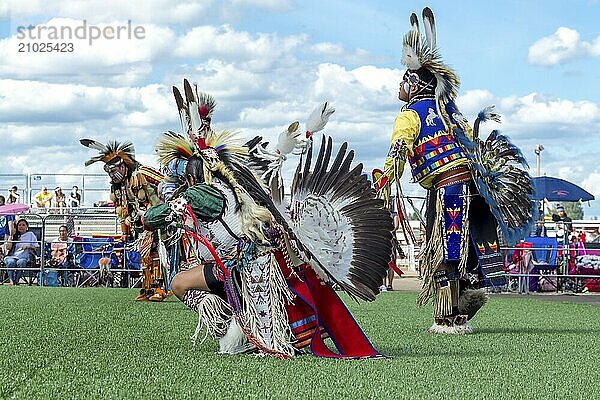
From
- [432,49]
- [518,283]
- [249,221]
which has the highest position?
[432,49]

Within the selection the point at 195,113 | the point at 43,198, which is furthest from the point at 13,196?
the point at 195,113

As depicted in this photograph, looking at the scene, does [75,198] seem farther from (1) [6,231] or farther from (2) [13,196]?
(1) [6,231]

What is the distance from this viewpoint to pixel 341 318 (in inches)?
257

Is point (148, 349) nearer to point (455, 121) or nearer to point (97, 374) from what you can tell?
point (97, 374)

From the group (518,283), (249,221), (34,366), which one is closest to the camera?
(34,366)

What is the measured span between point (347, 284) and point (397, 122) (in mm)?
1961

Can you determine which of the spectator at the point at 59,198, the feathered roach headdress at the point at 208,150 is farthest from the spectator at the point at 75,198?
the feathered roach headdress at the point at 208,150

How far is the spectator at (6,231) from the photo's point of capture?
1773 cm

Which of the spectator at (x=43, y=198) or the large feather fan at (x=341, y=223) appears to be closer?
the large feather fan at (x=341, y=223)

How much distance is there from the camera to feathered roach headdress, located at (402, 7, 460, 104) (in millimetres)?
8328

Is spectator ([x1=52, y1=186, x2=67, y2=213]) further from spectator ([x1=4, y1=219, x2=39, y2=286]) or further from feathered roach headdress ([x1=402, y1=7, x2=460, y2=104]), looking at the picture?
feathered roach headdress ([x1=402, y1=7, x2=460, y2=104])

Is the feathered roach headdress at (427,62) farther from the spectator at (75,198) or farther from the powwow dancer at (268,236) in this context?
the spectator at (75,198)

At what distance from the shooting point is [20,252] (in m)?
17.7

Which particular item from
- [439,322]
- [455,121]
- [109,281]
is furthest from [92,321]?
[109,281]
